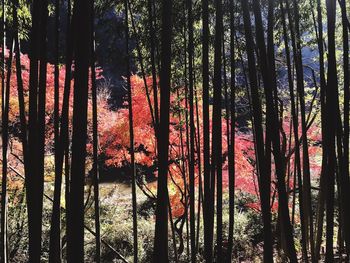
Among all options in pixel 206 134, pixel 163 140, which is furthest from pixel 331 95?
pixel 163 140

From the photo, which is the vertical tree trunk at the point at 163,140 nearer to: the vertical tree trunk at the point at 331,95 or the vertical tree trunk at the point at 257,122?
the vertical tree trunk at the point at 257,122

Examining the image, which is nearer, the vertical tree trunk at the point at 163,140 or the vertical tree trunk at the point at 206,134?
the vertical tree trunk at the point at 163,140

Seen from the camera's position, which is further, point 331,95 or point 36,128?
point 331,95

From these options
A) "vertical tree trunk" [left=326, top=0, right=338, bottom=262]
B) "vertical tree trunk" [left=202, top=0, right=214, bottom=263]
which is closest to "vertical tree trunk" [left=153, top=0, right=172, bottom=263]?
"vertical tree trunk" [left=202, top=0, right=214, bottom=263]

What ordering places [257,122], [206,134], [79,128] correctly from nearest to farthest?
[79,128] → [257,122] → [206,134]

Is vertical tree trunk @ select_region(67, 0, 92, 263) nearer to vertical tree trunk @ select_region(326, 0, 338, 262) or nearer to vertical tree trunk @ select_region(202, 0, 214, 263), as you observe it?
vertical tree trunk @ select_region(202, 0, 214, 263)

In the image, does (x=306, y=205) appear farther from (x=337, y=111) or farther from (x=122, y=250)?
(x=122, y=250)

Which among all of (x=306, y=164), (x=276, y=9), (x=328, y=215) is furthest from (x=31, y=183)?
(x=276, y=9)

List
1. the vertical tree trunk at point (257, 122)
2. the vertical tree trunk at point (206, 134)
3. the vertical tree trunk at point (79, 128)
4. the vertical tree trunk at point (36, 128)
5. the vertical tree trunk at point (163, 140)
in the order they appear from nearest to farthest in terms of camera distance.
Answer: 1. the vertical tree trunk at point (79, 128)
2. the vertical tree trunk at point (163, 140)
3. the vertical tree trunk at point (36, 128)
4. the vertical tree trunk at point (257, 122)
5. the vertical tree trunk at point (206, 134)

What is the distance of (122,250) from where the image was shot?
10016 mm

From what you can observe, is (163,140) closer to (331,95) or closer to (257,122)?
(257,122)

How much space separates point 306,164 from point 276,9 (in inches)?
88.4

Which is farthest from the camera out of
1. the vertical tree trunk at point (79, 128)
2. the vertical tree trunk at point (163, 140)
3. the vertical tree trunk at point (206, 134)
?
the vertical tree trunk at point (206, 134)

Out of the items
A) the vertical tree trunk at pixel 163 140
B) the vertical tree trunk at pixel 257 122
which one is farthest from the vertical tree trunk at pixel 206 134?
the vertical tree trunk at pixel 163 140
